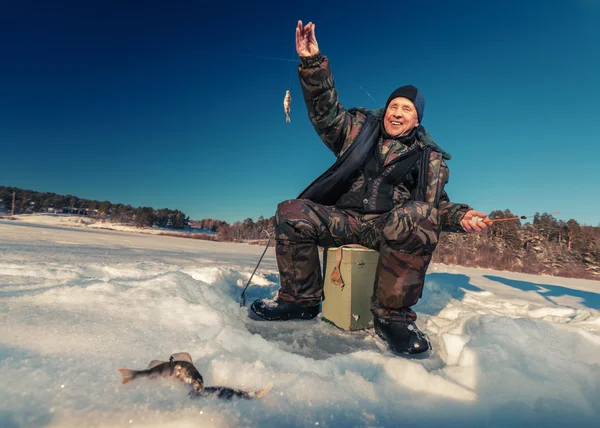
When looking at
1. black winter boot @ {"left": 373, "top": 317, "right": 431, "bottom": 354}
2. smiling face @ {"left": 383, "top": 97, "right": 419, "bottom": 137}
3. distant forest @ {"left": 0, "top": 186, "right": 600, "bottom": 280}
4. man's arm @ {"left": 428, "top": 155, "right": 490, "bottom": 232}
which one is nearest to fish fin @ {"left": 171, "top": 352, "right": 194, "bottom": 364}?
black winter boot @ {"left": 373, "top": 317, "right": 431, "bottom": 354}

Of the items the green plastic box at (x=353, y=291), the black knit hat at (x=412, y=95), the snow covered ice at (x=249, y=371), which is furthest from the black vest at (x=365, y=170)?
the snow covered ice at (x=249, y=371)

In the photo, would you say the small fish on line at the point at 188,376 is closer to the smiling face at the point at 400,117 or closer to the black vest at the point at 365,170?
the black vest at the point at 365,170

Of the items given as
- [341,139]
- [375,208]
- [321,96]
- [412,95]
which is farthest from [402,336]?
[412,95]

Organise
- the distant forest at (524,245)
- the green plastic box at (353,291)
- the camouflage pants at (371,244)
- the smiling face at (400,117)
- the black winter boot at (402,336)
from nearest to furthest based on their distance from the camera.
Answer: the black winter boot at (402,336) < the camouflage pants at (371,244) < the green plastic box at (353,291) < the smiling face at (400,117) < the distant forest at (524,245)

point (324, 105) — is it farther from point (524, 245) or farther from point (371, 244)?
point (524, 245)

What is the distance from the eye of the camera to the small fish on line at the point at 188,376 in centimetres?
81

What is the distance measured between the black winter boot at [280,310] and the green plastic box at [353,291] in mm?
175

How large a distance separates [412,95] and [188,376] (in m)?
2.53

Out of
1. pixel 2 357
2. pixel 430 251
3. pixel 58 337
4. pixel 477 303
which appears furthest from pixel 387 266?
pixel 477 303

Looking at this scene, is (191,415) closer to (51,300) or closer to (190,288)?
(51,300)

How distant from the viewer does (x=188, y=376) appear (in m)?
0.86

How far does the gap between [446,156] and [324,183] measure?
98 cm

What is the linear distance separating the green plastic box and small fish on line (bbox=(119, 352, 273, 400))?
1152 millimetres

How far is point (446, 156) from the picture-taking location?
2.44 m
